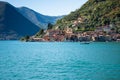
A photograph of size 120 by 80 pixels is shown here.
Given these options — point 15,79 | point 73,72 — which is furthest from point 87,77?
point 15,79

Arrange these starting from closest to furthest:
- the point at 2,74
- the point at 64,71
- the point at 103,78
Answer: the point at 103,78 → the point at 2,74 → the point at 64,71

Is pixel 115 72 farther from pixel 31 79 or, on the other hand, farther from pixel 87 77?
pixel 31 79

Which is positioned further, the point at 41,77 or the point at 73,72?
the point at 73,72

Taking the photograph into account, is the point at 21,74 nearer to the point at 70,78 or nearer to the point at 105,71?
the point at 70,78

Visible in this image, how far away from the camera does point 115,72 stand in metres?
48.1

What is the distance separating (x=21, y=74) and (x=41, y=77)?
163 inches

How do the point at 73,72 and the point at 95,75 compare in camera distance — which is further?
the point at 73,72

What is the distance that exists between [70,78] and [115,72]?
7787mm

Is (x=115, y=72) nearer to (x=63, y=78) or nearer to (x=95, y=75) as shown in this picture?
(x=95, y=75)

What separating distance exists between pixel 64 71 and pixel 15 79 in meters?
9.84

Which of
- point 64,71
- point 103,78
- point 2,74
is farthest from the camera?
point 64,71

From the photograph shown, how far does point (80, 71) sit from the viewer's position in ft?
167

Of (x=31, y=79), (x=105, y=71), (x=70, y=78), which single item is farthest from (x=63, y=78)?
(x=105, y=71)

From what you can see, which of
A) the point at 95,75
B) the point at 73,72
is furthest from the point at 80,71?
the point at 95,75
